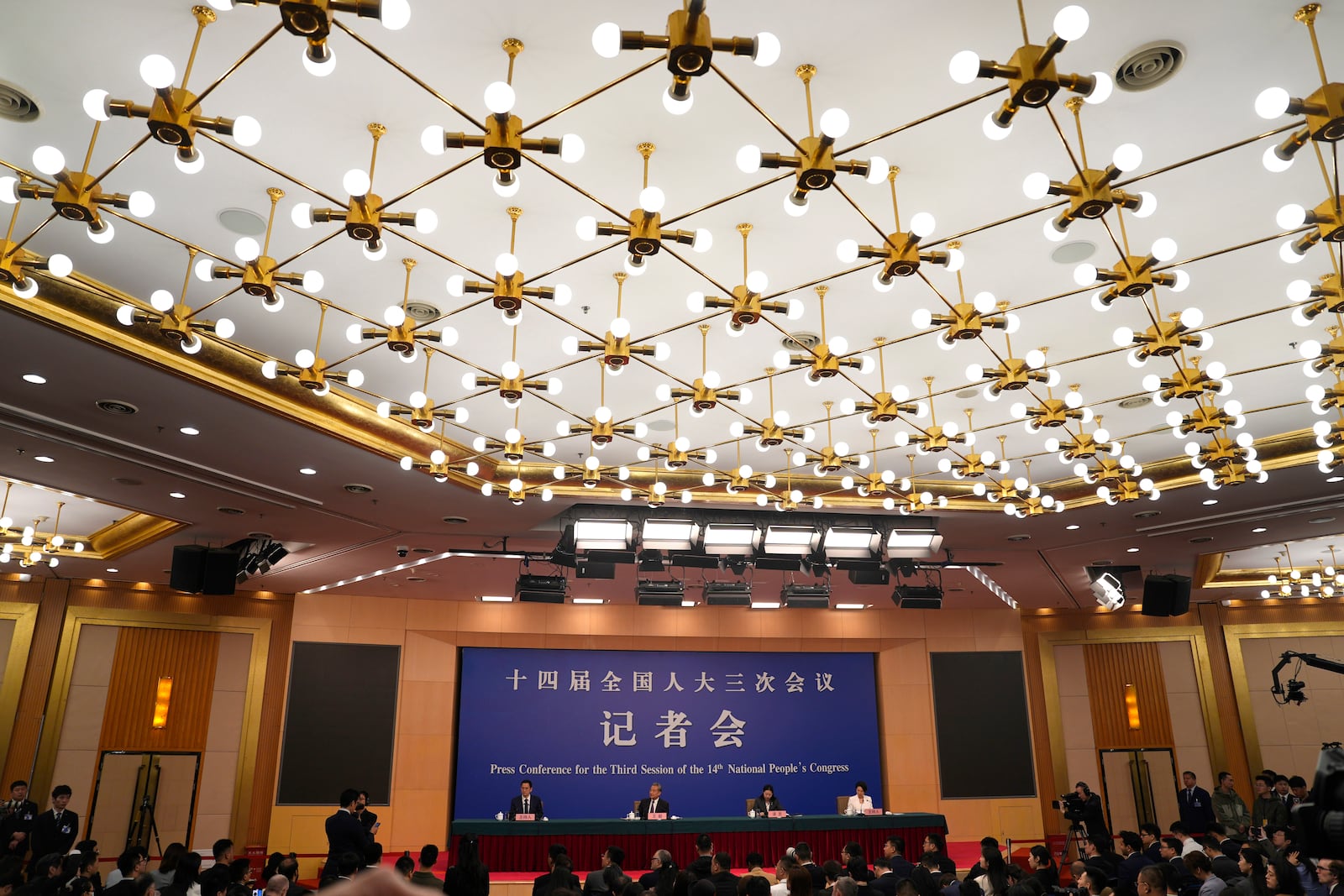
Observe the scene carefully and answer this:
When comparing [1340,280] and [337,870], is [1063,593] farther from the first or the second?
[337,870]

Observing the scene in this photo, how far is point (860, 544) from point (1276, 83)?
622 centimetres

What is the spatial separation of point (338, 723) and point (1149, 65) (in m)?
13.0

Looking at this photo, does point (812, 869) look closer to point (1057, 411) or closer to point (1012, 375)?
point (1057, 411)

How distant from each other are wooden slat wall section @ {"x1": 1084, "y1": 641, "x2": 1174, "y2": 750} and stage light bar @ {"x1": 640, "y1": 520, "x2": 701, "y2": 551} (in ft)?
32.8

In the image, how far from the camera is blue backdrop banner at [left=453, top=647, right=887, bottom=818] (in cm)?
1361

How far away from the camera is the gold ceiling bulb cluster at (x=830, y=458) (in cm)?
662

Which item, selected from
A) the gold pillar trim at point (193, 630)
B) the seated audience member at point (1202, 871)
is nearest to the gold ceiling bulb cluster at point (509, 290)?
the seated audience member at point (1202, 871)

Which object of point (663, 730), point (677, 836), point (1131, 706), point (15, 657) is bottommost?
point (677, 836)

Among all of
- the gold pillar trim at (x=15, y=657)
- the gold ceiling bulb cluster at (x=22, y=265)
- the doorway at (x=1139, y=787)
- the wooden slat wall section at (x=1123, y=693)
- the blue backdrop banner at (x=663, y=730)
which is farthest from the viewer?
the wooden slat wall section at (x=1123, y=693)

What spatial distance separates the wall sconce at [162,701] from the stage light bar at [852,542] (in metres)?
9.76

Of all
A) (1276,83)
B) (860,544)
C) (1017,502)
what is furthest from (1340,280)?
(860,544)

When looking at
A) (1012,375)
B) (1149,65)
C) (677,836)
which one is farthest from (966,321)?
(677,836)

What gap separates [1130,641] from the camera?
51.4 ft

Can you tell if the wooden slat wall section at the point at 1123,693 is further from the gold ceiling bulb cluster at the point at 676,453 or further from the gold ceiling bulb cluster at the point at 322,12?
the gold ceiling bulb cluster at the point at 322,12
